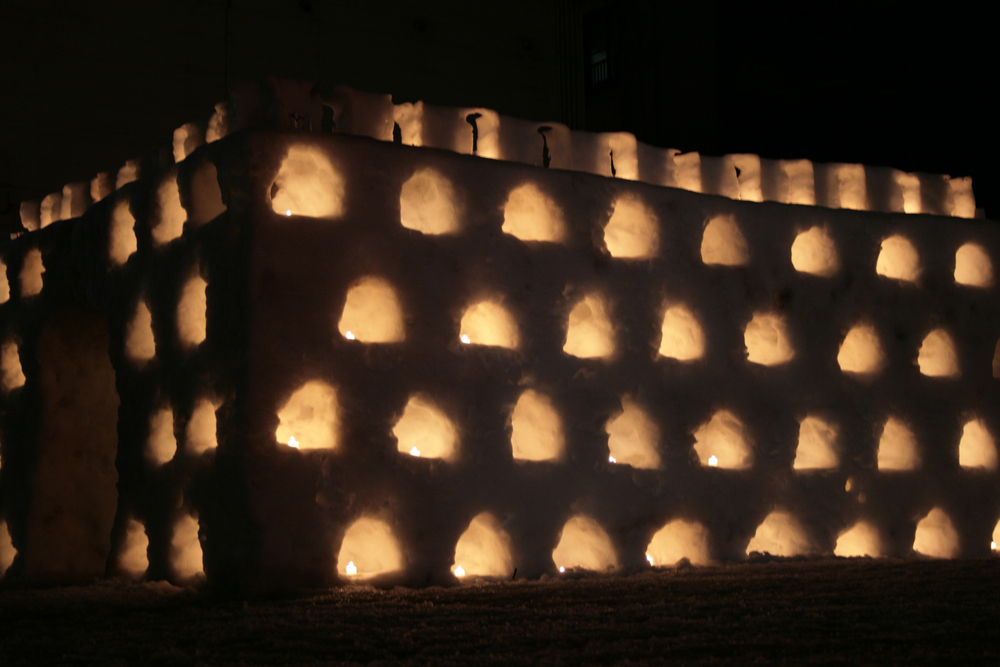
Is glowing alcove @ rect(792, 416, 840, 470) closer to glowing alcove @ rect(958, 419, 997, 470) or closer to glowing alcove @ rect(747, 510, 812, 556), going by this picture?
glowing alcove @ rect(747, 510, 812, 556)

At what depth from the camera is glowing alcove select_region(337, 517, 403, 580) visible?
5389mm

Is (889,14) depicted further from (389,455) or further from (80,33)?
(389,455)

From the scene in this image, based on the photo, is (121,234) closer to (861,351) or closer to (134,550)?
(134,550)

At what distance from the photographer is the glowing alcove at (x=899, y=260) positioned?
761 cm

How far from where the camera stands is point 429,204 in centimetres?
604

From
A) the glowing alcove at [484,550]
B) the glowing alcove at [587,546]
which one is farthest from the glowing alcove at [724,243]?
the glowing alcove at [484,550]

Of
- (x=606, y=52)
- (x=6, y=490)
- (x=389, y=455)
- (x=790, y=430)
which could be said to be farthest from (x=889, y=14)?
(x=6, y=490)

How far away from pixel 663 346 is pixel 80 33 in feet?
26.0

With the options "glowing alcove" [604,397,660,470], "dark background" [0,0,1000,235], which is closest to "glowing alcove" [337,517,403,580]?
"glowing alcove" [604,397,660,470]

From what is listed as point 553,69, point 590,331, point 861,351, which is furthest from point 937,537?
point 553,69

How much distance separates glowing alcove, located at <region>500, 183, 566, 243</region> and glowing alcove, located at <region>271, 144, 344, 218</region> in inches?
47.6

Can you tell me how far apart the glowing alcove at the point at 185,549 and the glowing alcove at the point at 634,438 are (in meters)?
2.75

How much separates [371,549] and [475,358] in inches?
52.2

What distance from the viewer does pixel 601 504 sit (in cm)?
606
